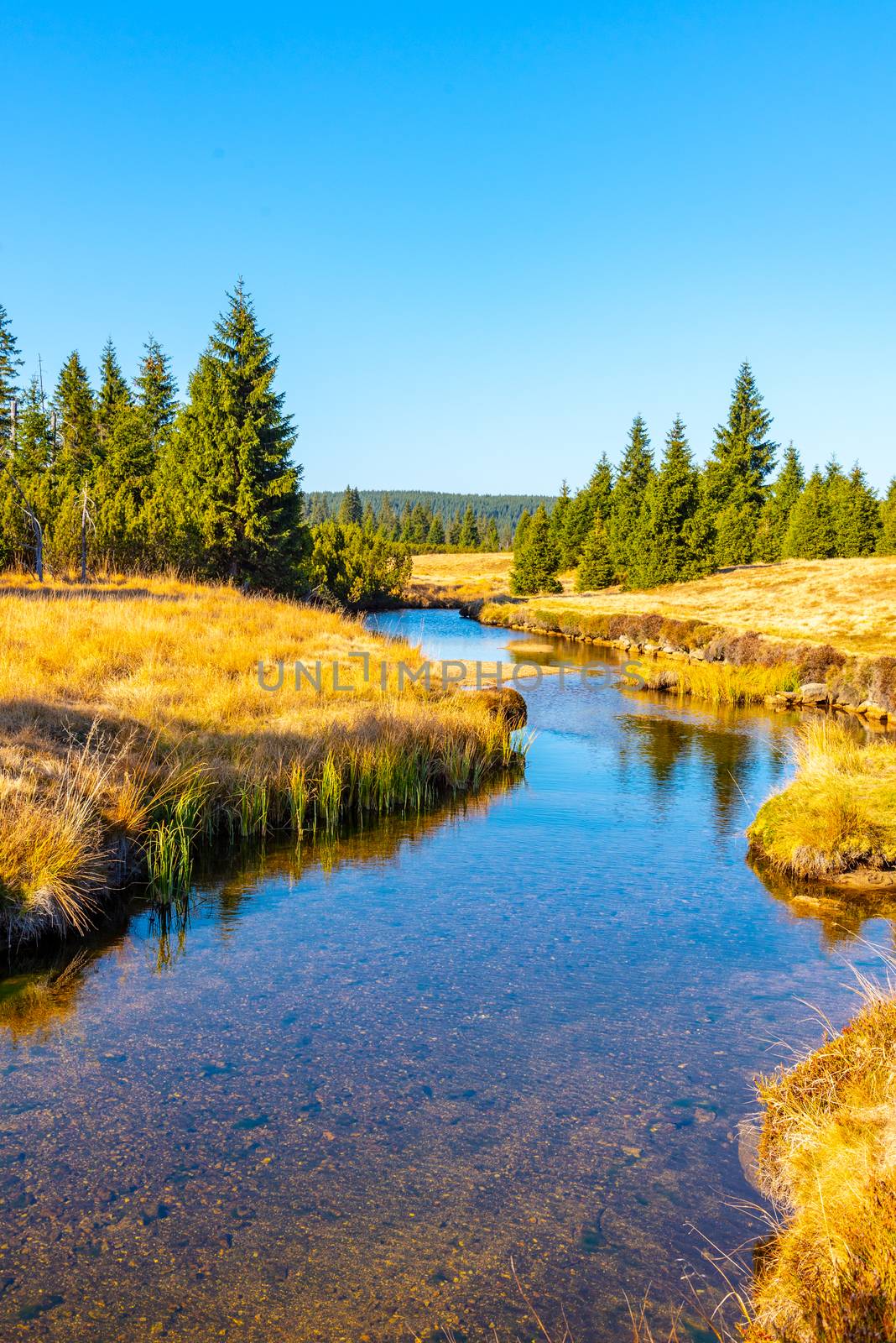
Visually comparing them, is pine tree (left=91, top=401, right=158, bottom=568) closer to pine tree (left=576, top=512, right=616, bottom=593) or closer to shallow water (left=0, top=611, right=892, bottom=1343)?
shallow water (left=0, top=611, right=892, bottom=1343)

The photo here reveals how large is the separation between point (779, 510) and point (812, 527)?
801 cm

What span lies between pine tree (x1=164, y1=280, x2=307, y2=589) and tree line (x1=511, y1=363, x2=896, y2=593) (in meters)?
22.3

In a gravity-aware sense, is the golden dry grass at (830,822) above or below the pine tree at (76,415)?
below

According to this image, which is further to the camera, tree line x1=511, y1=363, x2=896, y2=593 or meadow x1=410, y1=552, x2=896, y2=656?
tree line x1=511, y1=363, x2=896, y2=593

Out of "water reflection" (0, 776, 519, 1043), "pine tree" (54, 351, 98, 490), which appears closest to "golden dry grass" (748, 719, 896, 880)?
"water reflection" (0, 776, 519, 1043)

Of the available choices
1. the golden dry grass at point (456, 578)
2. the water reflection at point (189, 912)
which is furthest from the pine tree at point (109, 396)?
the water reflection at point (189, 912)

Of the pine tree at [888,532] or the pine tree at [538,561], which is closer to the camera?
the pine tree at [888,532]

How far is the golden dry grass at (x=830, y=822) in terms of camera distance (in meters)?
9.90

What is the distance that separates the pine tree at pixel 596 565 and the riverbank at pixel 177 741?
37.1 metres

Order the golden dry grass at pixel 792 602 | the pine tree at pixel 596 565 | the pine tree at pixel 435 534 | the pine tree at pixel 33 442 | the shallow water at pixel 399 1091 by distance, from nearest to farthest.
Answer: the shallow water at pixel 399 1091 < the golden dry grass at pixel 792 602 < the pine tree at pixel 33 442 < the pine tree at pixel 596 565 < the pine tree at pixel 435 534

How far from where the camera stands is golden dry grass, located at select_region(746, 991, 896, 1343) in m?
3.12

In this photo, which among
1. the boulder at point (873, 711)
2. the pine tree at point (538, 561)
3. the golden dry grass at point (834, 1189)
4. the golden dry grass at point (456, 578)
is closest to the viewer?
the golden dry grass at point (834, 1189)

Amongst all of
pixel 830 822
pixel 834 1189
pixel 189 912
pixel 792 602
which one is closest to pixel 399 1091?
pixel 834 1189

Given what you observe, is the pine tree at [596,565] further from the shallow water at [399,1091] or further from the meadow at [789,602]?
the shallow water at [399,1091]
